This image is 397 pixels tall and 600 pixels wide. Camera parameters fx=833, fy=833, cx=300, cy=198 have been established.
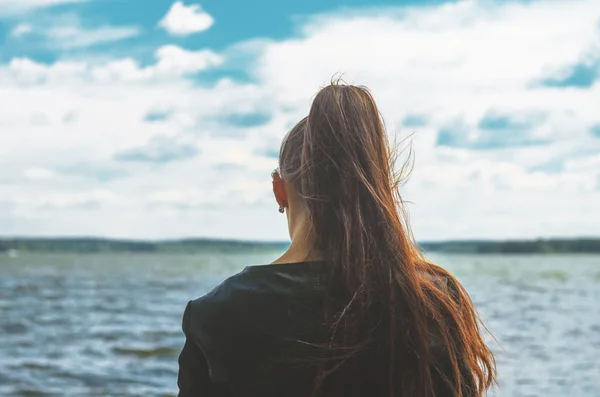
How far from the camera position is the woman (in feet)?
7.61

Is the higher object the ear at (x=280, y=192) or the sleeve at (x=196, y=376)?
the ear at (x=280, y=192)

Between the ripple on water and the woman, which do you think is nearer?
the woman

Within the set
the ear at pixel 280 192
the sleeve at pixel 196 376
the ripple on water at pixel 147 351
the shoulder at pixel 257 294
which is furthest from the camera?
the ripple on water at pixel 147 351

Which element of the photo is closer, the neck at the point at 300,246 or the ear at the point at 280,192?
the neck at the point at 300,246

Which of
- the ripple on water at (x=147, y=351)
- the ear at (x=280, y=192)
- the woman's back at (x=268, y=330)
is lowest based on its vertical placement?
the ripple on water at (x=147, y=351)

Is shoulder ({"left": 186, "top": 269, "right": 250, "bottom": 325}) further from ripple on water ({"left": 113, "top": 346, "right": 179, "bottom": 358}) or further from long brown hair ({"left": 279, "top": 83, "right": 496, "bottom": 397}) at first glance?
ripple on water ({"left": 113, "top": 346, "right": 179, "bottom": 358})

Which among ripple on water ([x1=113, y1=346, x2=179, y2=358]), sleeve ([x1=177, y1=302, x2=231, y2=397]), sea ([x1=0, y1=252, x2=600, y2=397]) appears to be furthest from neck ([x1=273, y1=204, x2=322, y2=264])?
ripple on water ([x1=113, y1=346, x2=179, y2=358])

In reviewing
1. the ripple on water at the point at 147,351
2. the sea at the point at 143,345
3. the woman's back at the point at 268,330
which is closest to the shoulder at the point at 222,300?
the woman's back at the point at 268,330

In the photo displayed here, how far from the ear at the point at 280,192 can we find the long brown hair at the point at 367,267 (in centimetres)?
4

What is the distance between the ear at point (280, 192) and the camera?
2525 mm

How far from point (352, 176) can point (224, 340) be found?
0.59m

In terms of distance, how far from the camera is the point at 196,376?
2.43 m

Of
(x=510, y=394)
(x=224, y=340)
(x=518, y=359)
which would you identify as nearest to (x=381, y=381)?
(x=224, y=340)

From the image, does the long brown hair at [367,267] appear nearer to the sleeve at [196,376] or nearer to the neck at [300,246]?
the neck at [300,246]
